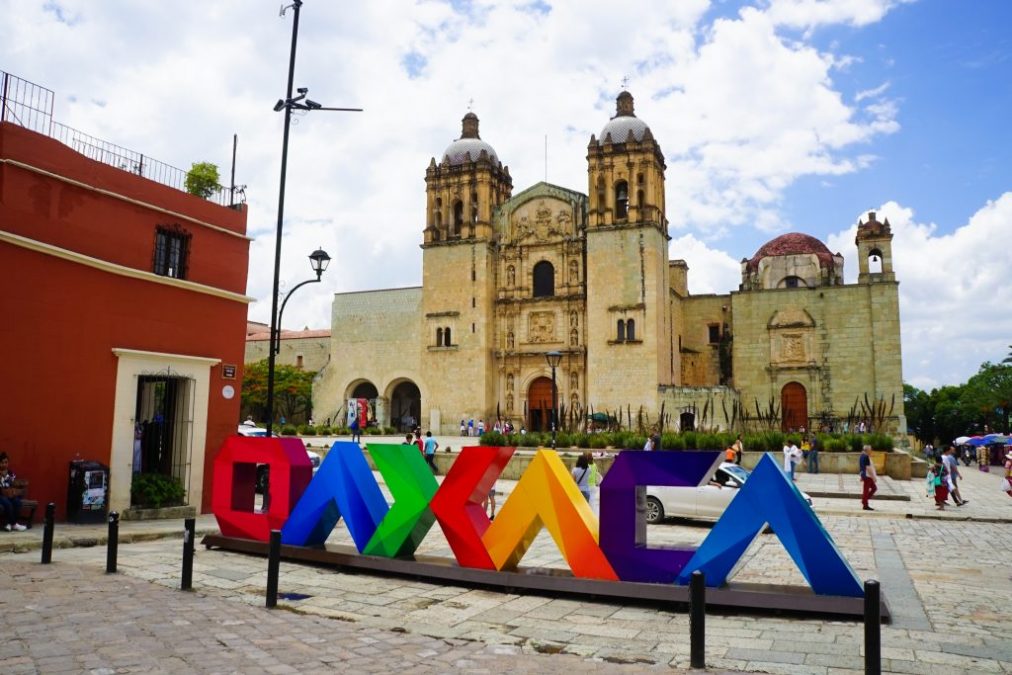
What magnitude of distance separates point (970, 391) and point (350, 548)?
57.9m

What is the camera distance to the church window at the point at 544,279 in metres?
41.2

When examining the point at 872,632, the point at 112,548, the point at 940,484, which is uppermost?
the point at 940,484

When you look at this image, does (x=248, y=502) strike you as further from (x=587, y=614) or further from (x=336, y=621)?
(x=587, y=614)

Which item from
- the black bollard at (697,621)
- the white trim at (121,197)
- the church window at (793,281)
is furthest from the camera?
the church window at (793,281)

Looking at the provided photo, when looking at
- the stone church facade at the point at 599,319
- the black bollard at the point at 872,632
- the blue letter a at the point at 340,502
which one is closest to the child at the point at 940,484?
the blue letter a at the point at 340,502

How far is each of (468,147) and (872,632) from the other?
40.6 m

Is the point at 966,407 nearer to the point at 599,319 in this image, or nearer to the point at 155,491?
the point at 599,319

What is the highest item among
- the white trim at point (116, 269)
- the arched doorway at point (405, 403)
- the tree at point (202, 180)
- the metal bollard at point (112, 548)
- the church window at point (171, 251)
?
the tree at point (202, 180)

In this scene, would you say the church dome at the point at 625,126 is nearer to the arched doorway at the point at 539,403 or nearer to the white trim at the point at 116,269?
the arched doorway at the point at 539,403

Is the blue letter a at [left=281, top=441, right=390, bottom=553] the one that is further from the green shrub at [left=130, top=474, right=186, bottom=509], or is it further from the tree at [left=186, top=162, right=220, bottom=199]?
the tree at [left=186, top=162, right=220, bottom=199]

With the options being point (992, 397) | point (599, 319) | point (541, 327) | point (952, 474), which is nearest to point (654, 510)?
point (952, 474)

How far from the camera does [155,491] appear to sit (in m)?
13.5

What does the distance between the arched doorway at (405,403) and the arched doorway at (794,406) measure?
1955 cm

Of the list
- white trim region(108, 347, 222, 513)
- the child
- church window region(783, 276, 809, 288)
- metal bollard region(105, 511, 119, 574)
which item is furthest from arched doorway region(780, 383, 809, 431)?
metal bollard region(105, 511, 119, 574)
